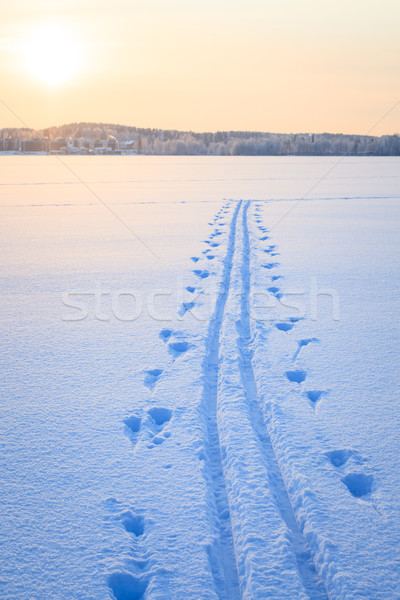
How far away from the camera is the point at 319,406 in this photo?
2703 mm

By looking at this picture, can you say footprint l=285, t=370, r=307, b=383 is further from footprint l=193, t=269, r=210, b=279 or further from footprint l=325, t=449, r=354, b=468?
footprint l=193, t=269, r=210, b=279

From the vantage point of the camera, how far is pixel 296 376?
311cm

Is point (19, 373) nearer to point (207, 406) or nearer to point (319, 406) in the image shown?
point (207, 406)

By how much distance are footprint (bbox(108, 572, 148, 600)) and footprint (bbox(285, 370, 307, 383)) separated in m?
1.70

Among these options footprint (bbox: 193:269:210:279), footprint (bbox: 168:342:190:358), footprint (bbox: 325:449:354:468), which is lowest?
footprint (bbox: 325:449:354:468)

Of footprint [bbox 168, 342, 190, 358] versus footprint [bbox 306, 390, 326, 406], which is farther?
footprint [bbox 168, 342, 190, 358]

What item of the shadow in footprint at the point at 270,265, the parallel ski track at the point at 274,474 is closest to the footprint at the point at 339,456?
the parallel ski track at the point at 274,474

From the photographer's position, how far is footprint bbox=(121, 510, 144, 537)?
6.15 ft

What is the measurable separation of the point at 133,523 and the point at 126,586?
26cm

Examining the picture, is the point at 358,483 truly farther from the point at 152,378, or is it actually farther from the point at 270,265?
the point at 270,265

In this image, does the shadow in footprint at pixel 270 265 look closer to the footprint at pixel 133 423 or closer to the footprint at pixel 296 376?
the footprint at pixel 296 376

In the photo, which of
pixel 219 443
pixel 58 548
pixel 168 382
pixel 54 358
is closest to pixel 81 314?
pixel 54 358

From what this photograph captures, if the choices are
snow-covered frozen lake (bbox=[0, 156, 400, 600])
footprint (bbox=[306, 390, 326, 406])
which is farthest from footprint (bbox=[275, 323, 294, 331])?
footprint (bbox=[306, 390, 326, 406])

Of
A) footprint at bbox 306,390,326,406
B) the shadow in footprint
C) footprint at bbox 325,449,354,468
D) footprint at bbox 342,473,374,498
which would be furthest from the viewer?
the shadow in footprint
